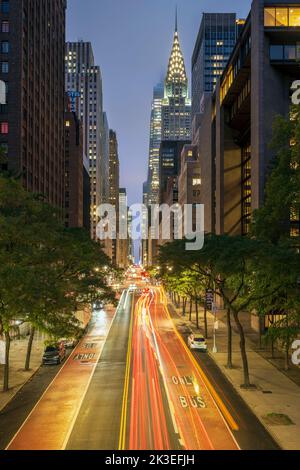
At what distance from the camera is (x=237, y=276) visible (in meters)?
34.9

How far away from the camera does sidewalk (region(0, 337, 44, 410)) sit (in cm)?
3114

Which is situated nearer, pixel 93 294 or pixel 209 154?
pixel 93 294

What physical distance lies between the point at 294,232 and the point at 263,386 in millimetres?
25345

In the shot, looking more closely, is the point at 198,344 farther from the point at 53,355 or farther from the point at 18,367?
the point at 18,367

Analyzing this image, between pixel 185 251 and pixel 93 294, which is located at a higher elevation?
pixel 185 251

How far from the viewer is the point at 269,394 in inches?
1198

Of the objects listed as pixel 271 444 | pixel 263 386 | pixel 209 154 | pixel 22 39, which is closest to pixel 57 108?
pixel 22 39

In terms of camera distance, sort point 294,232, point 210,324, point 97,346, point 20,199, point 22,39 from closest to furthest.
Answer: point 20,199 < point 97,346 < point 294,232 < point 210,324 < point 22,39

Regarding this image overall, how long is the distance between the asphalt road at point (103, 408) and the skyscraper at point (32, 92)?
2901 centimetres

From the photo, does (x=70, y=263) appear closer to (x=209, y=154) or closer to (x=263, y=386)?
(x=263, y=386)

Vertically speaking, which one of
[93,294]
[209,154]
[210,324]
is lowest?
[210,324]

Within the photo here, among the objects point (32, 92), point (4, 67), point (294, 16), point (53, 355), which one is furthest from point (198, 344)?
point (32, 92)

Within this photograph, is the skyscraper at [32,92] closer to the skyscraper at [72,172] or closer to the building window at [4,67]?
the building window at [4,67]

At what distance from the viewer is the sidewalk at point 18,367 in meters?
31.1
